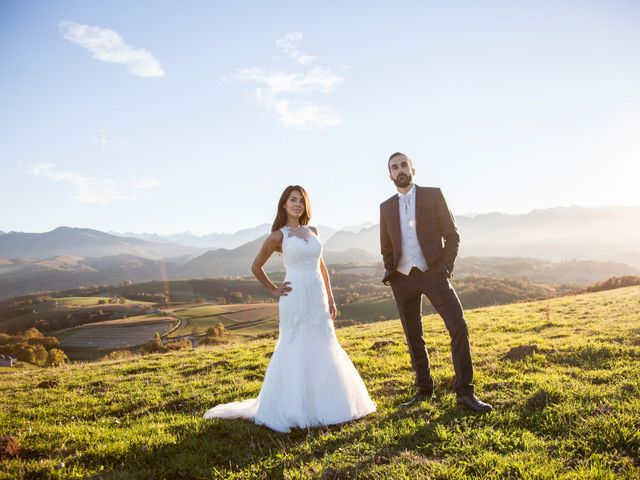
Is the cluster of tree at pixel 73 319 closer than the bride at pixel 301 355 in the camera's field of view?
No

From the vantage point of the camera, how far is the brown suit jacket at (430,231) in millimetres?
6465

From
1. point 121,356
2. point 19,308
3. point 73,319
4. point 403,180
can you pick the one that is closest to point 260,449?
point 403,180

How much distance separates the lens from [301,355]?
21.5 feet

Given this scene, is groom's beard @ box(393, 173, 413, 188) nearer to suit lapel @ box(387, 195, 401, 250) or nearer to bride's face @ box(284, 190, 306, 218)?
suit lapel @ box(387, 195, 401, 250)

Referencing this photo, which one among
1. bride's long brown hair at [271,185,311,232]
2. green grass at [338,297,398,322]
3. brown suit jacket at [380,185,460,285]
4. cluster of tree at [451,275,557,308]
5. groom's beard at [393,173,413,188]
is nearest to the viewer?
brown suit jacket at [380,185,460,285]

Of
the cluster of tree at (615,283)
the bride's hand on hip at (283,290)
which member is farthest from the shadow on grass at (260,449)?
the cluster of tree at (615,283)

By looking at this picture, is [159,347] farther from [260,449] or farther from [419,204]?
[419,204]

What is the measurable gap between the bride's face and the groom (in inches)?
61.0

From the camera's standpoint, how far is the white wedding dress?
6238 millimetres

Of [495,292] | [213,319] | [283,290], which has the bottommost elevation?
[213,319]

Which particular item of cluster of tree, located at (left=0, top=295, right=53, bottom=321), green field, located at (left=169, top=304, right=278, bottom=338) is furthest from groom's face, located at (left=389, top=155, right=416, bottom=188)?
cluster of tree, located at (left=0, top=295, right=53, bottom=321)

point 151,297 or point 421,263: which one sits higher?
point 421,263

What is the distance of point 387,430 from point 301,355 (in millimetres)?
1816

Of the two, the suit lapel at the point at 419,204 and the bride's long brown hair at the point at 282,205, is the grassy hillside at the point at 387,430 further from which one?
the bride's long brown hair at the point at 282,205
